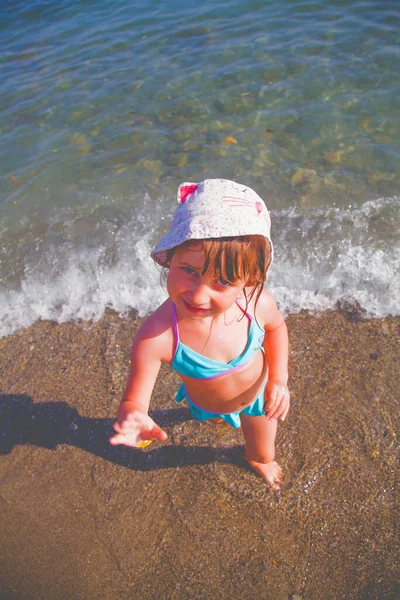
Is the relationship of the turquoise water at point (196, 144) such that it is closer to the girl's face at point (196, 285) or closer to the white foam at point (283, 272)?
the white foam at point (283, 272)

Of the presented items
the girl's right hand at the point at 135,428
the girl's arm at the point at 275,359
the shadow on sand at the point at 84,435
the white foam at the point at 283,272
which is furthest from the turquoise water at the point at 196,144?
the girl's right hand at the point at 135,428

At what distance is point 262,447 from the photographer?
104 inches

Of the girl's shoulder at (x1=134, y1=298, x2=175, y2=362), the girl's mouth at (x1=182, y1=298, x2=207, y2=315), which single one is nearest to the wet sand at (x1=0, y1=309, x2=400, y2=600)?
the girl's shoulder at (x1=134, y1=298, x2=175, y2=362)

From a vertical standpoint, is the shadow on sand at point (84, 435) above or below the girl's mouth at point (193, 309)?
below

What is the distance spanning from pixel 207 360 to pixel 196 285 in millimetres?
482

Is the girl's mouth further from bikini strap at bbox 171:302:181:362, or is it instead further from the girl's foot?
the girl's foot

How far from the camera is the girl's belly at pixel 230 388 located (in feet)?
7.89

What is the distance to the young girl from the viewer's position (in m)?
1.91

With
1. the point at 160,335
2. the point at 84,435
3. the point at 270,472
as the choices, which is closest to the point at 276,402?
the point at 270,472

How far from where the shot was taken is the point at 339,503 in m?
2.54

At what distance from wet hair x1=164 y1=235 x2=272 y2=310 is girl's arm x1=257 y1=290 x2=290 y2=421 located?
486mm

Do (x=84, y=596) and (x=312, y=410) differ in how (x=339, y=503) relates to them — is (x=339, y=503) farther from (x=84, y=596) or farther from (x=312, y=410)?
(x=84, y=596)

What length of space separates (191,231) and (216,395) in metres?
1.01

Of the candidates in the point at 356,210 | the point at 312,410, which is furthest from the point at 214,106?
the point at 312,410
